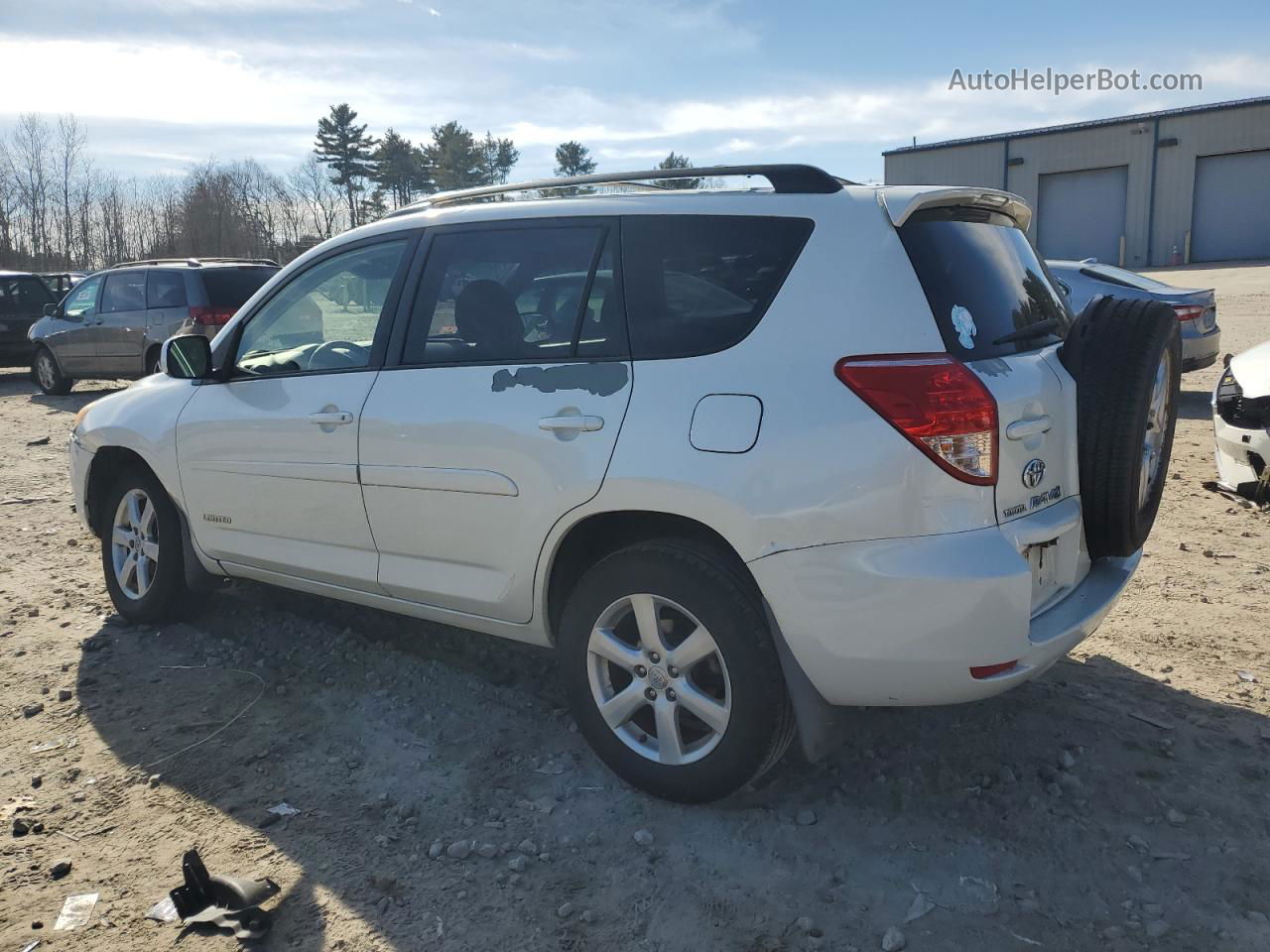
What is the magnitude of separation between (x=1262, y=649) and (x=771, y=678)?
8.47ft

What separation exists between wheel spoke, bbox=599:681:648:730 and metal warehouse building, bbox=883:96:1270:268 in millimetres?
33321

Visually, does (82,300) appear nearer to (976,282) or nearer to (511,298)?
(511,298)

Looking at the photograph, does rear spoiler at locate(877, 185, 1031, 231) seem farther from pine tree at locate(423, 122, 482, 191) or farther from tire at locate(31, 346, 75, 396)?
pine tree at locate(423, 122, 482, 191)

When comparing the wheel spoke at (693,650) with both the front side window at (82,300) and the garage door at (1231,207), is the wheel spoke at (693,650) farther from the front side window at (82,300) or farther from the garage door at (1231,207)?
the garage door at (1231,207)

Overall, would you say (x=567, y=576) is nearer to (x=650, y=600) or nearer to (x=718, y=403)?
(x=650, y=600)

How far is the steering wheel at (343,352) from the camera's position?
3900 millimetres

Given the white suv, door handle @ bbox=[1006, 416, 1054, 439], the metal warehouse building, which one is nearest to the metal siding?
the metal warehouse building

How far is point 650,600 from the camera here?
3115mm

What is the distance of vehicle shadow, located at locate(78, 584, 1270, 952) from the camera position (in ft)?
8.88

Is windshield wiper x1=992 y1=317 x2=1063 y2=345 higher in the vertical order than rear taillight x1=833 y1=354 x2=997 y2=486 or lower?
higher

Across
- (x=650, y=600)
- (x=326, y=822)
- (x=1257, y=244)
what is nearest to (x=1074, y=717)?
(x=650, y=600)

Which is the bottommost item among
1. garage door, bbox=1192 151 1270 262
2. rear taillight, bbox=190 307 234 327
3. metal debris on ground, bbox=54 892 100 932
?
metal debris on ground, bbox=54 892 100 932

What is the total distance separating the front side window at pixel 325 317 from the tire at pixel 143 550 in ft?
2.97

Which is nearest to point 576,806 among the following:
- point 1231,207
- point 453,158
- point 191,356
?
point 191,356
